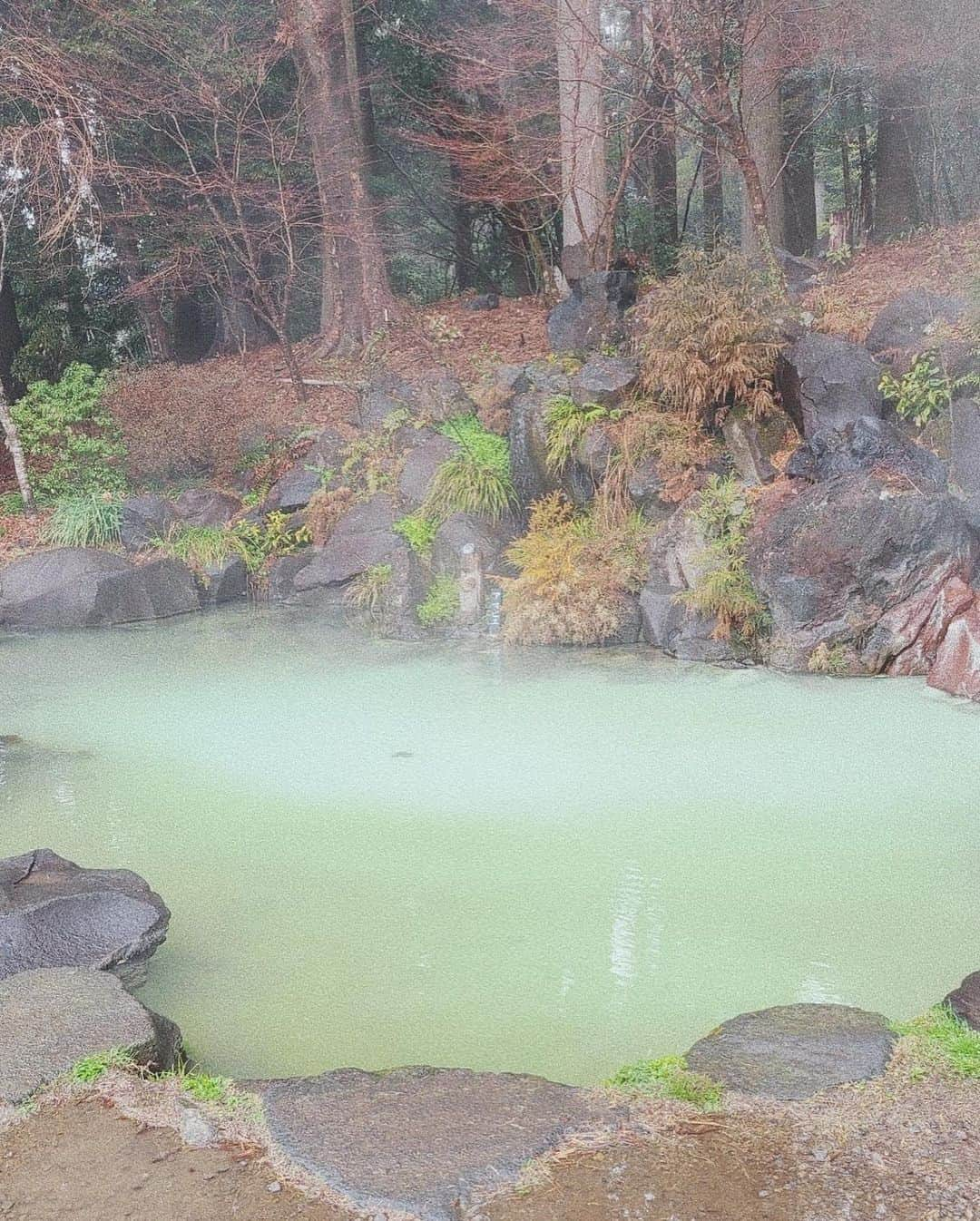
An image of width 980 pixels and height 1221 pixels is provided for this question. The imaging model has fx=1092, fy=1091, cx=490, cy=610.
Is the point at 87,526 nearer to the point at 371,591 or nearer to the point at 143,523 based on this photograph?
the point at 143,523

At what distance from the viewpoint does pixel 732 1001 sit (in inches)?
155

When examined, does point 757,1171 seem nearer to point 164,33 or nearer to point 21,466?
point 21,466

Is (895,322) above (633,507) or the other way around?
above

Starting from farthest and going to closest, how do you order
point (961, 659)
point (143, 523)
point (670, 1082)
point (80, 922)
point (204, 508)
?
point (204, 508), point (143, 523), point (961, 659), point (80, 922), point (670, 1082)

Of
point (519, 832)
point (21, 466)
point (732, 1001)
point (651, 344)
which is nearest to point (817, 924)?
point (732, 1001)

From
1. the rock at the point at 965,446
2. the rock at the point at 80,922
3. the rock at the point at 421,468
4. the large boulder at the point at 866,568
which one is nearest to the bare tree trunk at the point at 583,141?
the rock at the point at 421,468

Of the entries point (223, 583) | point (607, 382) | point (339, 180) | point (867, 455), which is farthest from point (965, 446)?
point (339, 180)

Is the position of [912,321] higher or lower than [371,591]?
higher

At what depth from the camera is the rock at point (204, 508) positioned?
1205cm

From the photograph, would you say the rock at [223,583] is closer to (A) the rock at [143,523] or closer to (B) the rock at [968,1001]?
(A) the rock at [143,523]

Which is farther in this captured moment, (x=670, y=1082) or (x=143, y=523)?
(x=143, y=523)

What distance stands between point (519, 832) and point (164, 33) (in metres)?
13.5

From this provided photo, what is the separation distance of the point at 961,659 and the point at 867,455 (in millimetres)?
1923

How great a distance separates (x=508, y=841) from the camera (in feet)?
17.8
